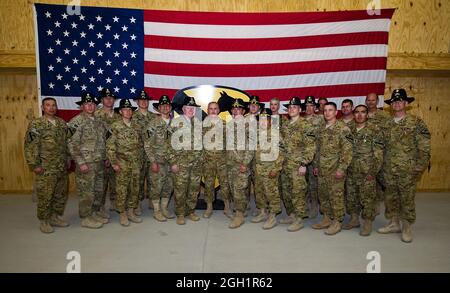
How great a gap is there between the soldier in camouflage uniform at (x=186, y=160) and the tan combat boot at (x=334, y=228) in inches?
81.7

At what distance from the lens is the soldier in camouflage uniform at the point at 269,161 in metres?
5.11

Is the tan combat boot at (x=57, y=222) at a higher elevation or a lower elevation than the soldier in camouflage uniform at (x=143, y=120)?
lower

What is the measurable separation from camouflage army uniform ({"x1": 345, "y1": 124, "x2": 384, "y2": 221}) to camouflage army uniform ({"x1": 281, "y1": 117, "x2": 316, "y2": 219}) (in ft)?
2.04

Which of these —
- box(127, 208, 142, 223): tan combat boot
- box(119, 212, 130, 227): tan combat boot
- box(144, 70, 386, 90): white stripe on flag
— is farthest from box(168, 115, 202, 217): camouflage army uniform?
box(144, 70, 386, 90): white stripe on flag

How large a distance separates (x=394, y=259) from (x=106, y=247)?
370 centimetres

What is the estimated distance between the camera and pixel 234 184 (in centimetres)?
534

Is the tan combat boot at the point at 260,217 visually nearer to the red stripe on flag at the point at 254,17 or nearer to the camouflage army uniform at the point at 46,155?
the camouflage army uniform at the point at 46,155

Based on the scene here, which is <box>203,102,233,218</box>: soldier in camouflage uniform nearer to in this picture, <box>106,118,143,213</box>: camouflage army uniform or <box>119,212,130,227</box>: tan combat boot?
<box>106,118,143,213</box>: camouflage army uniform

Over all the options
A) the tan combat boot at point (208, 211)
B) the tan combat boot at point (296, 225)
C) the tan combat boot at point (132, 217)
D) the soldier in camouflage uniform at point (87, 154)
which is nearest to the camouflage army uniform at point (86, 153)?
the soldier in camouflage uniform at point (87, 154)

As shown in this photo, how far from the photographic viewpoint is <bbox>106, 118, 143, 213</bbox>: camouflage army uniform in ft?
17.1

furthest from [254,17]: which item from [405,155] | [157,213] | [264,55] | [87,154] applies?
[157,213]

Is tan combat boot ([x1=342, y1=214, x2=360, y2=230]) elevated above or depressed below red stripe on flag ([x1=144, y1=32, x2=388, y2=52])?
below
